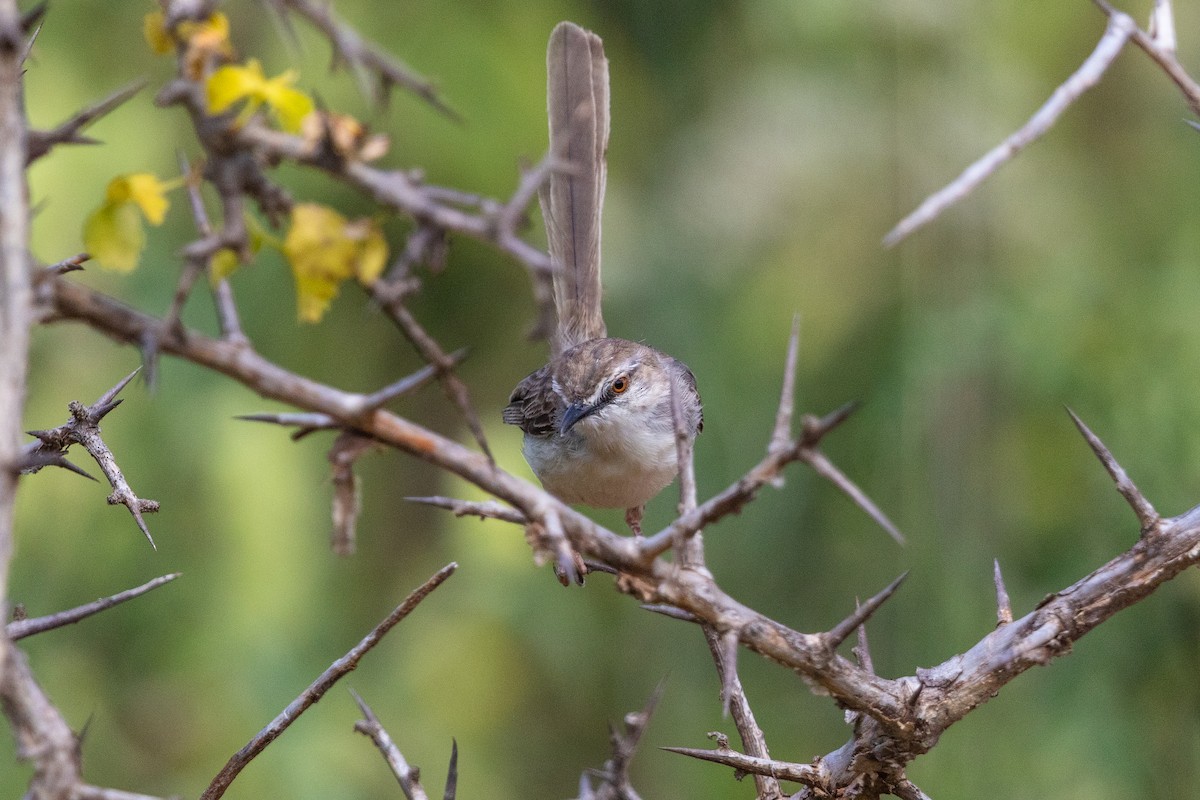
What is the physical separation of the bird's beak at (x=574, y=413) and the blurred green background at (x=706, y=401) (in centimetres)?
190

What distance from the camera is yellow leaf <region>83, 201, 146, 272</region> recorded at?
139cm

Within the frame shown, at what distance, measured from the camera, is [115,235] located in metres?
1.40

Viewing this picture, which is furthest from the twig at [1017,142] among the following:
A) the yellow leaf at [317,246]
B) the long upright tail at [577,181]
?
the long upright tail at [577,181]

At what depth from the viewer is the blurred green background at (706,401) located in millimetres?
6141

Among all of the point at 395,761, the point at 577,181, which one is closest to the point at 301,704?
the point at 395,761

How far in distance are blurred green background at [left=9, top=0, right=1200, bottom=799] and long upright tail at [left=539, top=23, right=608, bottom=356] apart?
150 cm

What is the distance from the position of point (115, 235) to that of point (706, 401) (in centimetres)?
698

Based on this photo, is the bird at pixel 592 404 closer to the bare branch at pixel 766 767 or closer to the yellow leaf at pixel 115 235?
the bare branch at pixel 766 767

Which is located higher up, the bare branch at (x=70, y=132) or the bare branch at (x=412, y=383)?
the bare branch at (x=70, y=132)

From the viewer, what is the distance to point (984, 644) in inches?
87.8

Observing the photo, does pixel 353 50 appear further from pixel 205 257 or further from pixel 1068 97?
pixel 1068 97

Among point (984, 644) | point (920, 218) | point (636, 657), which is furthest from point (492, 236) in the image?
point (636, 657)

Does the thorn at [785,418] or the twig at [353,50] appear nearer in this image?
the twig at [353,50]

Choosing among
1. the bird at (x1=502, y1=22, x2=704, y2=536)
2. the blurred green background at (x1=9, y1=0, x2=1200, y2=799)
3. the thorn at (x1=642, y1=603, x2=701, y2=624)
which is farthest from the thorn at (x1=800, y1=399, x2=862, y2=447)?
the blurred green background at (x1=9, y1=0, x2=1200, y2=799)
